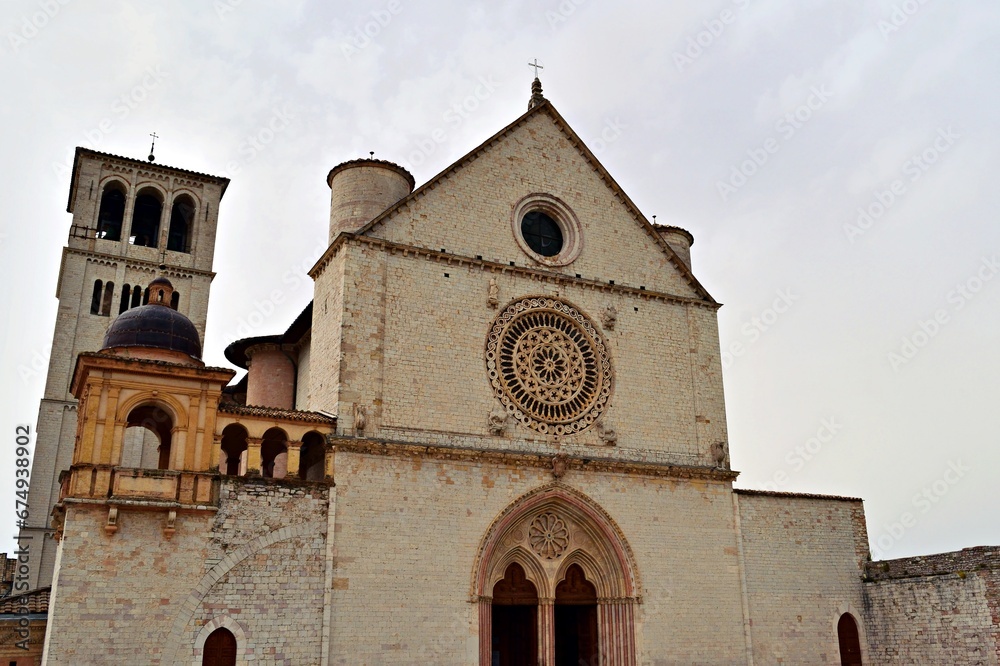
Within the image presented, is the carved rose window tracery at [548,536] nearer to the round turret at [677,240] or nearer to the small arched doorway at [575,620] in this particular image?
the small arched doorway at [575,620]

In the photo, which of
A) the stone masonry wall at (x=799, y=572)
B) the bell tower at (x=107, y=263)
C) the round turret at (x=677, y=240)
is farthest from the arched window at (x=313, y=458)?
the bell tower at (x=107, y=263)

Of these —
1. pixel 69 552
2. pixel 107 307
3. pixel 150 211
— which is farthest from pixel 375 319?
pixel 150 211

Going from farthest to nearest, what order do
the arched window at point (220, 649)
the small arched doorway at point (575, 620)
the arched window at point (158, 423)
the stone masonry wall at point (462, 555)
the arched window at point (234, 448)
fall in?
the small arched doorway at point (575, 620), the arched window at point (158, 423), the arched window at point (234, 448), the stone masonry wall at point (462, 555), the arched window at point (220, 649)

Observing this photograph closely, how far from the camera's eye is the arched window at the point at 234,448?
707 inches

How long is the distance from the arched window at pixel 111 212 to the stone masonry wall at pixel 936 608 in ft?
101

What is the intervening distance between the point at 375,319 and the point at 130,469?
20.0 feet

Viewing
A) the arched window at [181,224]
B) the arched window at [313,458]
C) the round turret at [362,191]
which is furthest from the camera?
the arched window at [181,224]

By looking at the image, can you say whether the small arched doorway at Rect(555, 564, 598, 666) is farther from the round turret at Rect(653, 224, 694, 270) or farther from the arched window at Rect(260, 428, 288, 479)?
the round turret at Rect(653, 224, 694, 270)

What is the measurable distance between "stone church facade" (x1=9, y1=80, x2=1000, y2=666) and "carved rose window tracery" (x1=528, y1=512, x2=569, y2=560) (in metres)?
0.06

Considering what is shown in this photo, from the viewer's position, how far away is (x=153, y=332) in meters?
18.0

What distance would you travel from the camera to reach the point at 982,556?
20.8 metres

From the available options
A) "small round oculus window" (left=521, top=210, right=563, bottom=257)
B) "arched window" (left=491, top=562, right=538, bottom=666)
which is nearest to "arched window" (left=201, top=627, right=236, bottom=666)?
"arched window" (left=491, top=562, right=538, bottom=666)

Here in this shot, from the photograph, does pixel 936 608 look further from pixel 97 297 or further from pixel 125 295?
pixel 97 297

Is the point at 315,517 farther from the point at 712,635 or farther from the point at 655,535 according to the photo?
the point at 712,635
